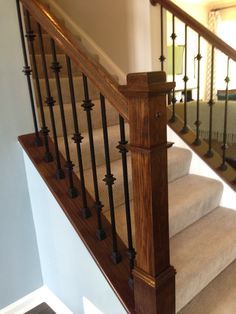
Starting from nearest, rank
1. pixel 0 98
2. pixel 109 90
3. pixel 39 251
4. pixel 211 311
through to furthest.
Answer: pixel 109 90 < pixel 211 311 < pixel 0 98 < pixel 39 251

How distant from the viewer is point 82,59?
1.04 metres

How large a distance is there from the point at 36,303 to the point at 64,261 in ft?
1.68

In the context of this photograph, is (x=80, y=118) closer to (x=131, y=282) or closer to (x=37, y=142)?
(x=37, y=142)

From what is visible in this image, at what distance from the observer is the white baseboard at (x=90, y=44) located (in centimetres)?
274

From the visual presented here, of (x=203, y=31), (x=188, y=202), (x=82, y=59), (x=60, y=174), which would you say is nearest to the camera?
(x=82, y=59)

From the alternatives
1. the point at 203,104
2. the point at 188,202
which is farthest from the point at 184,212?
→ the point at 203,104

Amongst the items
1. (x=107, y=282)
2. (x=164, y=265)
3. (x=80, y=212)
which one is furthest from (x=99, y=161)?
(x=164, y=265)

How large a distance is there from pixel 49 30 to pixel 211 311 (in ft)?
4.59

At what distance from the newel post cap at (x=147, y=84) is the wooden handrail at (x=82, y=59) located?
80 mm

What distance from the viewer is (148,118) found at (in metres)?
0.84

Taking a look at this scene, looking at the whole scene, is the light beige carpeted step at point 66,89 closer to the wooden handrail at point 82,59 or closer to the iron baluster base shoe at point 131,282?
the wooden handrail at point 82,59

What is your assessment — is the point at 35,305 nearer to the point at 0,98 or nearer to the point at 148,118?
the point at 0,98

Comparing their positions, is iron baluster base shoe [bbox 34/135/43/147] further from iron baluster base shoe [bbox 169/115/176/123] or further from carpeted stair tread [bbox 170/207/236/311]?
iron baluster base shoe [bbox 169/115/176/123]

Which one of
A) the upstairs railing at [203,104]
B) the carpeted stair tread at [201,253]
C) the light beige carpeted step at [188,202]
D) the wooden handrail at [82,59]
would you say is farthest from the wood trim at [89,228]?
the upstairs railing at [203,104]
